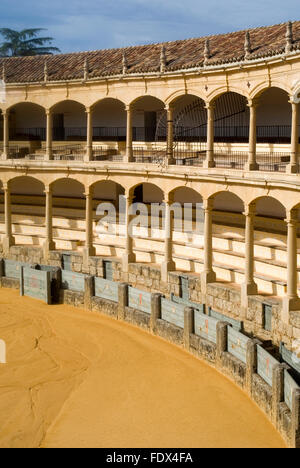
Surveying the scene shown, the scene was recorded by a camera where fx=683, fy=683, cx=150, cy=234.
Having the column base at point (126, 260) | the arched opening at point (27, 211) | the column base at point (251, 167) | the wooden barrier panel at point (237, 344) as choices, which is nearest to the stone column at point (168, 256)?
the column base at point (126, 260)

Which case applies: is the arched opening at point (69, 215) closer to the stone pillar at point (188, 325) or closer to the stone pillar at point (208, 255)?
the stone pillar at point (208, 255)

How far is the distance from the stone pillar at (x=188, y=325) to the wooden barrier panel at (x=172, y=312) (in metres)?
0.59

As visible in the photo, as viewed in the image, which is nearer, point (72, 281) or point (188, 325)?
point (188, 325)

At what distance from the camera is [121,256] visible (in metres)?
30.2

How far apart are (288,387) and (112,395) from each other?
522cm

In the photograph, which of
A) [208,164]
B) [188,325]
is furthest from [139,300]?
[208,164]

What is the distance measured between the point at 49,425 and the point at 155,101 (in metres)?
18.9

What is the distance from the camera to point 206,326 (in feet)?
68.8

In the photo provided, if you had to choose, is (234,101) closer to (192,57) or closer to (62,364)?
(192,57)

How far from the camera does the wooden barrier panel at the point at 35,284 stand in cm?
2756

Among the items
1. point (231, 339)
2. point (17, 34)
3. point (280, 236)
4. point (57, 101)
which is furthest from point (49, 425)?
point (17, 34)

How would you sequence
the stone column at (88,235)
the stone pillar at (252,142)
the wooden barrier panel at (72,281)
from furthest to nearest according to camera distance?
the stone column at (88,235), the wooden barrier panel at (72,281), the stone pillar at (252,142)

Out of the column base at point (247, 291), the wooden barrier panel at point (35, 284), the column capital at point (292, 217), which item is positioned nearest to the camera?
the column capital at point (292, 217)

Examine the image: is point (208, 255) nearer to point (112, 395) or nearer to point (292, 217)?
point (292, 217)
